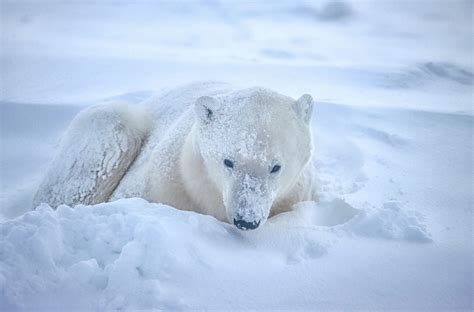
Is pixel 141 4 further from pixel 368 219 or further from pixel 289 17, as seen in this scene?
pixel 368 219

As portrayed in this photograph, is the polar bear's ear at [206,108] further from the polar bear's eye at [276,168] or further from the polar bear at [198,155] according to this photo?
the polar bear's eye at [276,168]

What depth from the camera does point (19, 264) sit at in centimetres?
167

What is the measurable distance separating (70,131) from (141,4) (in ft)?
36.4

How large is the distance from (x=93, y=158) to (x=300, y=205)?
5.69 feet

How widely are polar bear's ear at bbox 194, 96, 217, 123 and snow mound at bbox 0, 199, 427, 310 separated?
2.12ft

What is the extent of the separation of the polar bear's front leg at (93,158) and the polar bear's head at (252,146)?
1.12 metres

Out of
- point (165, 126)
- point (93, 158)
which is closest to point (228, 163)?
point (165, 126)

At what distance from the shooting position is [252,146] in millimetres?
2428

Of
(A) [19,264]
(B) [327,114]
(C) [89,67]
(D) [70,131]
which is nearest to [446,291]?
(A) [19,264]

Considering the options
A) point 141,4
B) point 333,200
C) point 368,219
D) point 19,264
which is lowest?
point 333,200

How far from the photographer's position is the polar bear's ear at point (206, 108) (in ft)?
8.88

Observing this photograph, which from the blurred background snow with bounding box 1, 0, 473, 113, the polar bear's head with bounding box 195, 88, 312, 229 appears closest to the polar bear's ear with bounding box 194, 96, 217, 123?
the polar bear's head with bounding box 195, 88, 312, 229

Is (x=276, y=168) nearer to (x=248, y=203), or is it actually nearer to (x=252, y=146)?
(x=252, y=146)

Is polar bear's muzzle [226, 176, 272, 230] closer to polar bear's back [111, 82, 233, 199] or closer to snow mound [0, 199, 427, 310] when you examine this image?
snow mound [0, 199, 427, 310]
